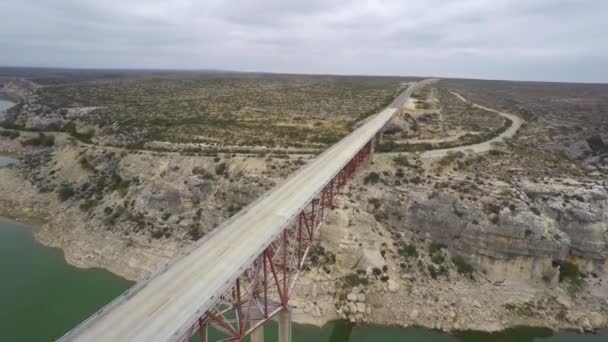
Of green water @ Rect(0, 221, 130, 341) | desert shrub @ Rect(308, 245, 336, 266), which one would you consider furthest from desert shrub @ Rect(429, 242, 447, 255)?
green water @ Rect(0, 221, 130, 341)

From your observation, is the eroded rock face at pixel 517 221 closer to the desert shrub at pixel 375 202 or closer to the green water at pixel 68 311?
the desert shrub at pixel 375 202

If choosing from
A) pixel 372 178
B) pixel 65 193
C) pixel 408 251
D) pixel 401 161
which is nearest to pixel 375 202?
pixel 372 178

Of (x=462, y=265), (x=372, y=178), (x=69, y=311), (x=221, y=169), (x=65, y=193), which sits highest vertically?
(x=221, y=169)

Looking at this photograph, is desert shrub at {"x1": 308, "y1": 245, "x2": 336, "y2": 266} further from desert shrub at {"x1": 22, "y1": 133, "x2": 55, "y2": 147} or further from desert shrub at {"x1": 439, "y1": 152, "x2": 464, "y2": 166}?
desert shrub at {"x1": 22, "y1": 133, "x2": 55, "y2": 147}

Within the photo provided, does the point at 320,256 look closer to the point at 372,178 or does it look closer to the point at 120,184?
the point at 372,178

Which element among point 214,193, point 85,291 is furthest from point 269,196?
point 85,291

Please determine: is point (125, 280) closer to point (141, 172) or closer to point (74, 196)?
point (141, 172)
